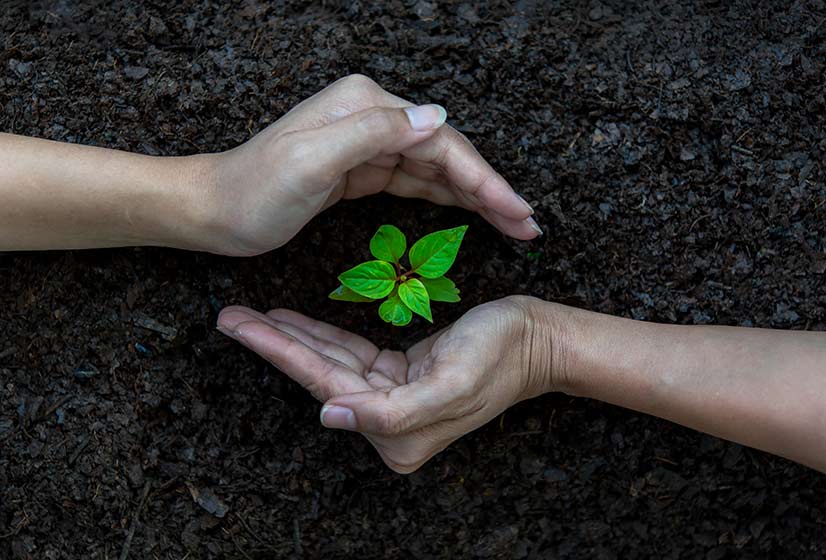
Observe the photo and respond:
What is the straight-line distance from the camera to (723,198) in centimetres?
200

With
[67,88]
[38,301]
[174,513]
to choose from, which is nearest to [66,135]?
[67,88]

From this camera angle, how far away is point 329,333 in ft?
6.35

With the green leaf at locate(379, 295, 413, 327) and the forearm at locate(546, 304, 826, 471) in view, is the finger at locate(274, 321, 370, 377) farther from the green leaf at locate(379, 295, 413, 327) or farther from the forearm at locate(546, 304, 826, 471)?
the forearm at locate(546, 304, 826, 471)

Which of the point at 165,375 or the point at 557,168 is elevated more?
the point at 557,168

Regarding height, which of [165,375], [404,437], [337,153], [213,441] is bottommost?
[213,441]

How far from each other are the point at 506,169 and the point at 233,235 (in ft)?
2.25

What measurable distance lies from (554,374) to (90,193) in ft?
3.65

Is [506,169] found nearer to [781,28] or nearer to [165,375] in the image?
[781,28]

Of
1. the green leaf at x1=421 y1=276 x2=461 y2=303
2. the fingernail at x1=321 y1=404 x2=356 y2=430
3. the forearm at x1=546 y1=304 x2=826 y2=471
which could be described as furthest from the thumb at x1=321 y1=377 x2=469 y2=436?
the forearm at x1=546 y1=304 x2=826 y2=471

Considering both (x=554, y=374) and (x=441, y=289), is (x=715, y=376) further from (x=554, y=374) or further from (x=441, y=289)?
(x=441, y=289)

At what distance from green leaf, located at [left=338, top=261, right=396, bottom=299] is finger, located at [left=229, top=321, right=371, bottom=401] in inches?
6.8

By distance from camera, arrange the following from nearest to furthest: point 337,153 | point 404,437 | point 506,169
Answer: point 337,153 < point 404,437 < point 506,169

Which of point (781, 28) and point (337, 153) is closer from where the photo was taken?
point (337, 153)

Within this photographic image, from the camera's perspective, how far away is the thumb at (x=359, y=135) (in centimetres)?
156
